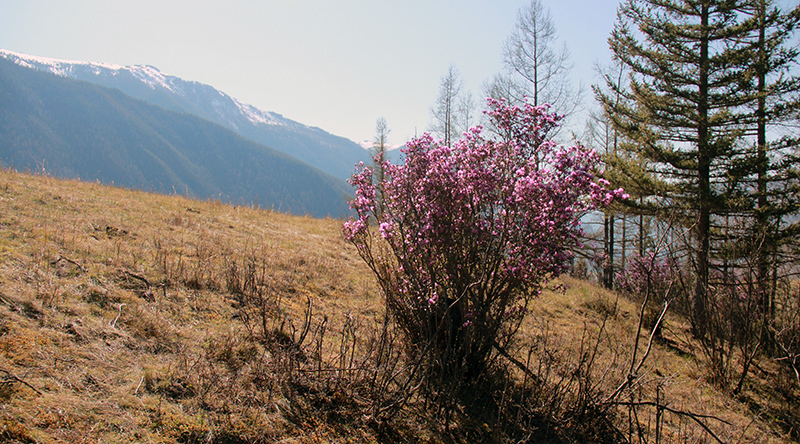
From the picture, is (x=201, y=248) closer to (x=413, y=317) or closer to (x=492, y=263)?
(x=413, y=317)

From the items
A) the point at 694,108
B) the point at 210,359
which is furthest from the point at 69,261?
the point at 694,108

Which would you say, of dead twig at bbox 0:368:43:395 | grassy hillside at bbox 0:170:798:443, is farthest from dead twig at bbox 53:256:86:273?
dead twig at bbox 0:368:43:395

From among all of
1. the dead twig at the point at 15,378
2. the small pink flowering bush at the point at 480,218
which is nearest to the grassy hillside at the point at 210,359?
the dead twig at the point at 15,378

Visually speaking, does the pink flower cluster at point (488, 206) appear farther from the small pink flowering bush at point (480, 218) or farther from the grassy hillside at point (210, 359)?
the grassy hillside at point (210, 359)

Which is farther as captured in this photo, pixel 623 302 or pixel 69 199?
pixel 623 302

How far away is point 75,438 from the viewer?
2.19 metres

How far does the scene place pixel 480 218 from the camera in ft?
12.6

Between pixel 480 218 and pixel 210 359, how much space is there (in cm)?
254

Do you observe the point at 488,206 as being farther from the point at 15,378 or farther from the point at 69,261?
the point at 69,261

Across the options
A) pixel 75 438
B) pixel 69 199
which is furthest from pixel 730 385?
pixel 69 199

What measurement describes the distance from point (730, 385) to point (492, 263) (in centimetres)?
447

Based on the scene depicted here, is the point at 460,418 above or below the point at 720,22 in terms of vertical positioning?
below

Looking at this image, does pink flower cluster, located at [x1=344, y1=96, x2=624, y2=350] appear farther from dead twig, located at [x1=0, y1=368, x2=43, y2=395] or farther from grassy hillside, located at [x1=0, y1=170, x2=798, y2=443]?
dead twig, located at [x1=0, y1=368, x2=43, y2=395]

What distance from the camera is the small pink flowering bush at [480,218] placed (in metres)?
3.46
